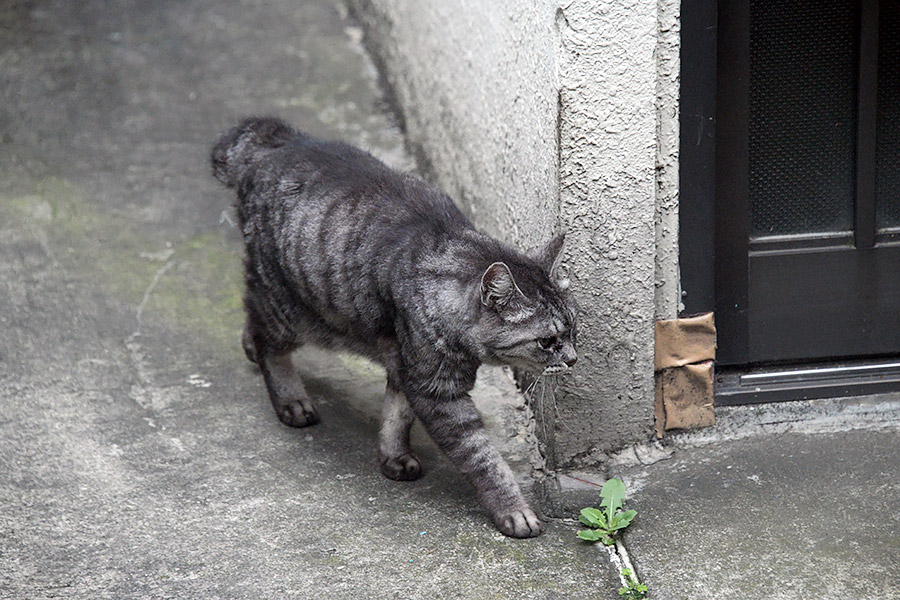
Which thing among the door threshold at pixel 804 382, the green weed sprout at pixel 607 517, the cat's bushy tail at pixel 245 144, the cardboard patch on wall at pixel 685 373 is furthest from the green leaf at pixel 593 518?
the cat's bushy tail at pixel 245 144

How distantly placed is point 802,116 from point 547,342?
1.18 m

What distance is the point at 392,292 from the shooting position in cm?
323

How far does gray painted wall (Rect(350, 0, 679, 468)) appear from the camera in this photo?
3092mm

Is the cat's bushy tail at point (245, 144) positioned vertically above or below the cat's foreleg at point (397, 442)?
above

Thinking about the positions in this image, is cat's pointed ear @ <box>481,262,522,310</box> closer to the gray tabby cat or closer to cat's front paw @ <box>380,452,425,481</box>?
the gray tabby cat

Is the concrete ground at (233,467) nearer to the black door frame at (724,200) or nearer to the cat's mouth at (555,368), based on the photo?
the black door frame at (724,200)

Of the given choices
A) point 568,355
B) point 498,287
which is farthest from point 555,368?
point 498,287

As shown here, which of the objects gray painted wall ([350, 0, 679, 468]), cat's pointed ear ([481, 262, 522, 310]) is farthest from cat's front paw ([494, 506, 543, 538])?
cat's pointed ear ([481, 262, 522, 310])

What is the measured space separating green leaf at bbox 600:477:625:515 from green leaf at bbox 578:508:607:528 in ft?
0.11

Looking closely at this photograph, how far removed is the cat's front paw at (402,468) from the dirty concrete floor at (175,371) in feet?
0.11

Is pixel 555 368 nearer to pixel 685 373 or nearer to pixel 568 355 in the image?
pixel 568 355

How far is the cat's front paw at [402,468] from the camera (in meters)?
3.45

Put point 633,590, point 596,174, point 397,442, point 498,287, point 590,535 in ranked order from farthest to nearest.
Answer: point 397,442 < point 596,174 < point 590,535 < point 498,287 < point 633,590

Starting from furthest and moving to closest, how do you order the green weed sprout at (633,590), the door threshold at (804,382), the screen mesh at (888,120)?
1. the door threshold at (804,382)
2. the screen mesh at (888,120)
3. the green weed sprout at (633,590)
